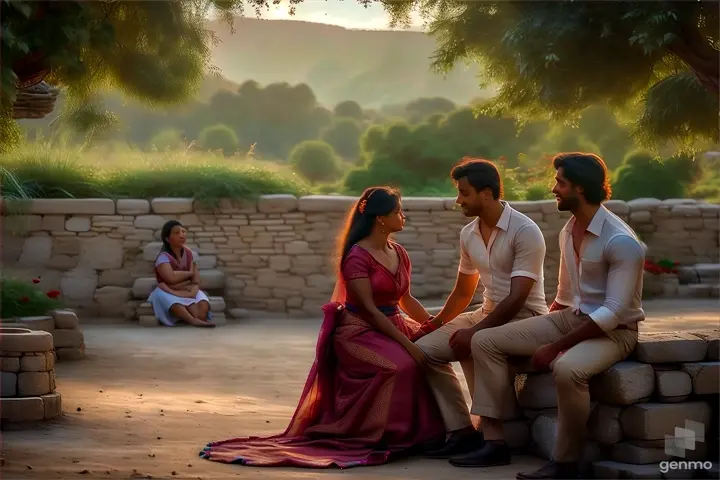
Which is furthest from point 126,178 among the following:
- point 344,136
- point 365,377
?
point 344,136

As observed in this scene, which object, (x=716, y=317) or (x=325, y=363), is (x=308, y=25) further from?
(x=325, y=363)

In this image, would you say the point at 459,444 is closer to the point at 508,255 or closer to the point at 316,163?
the point at 508,255

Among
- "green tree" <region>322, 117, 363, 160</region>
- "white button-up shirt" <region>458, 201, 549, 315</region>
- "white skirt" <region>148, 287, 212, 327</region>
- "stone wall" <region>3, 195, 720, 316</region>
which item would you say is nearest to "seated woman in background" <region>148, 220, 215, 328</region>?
"white skirt" <region>148, 287, 212, 327</region>

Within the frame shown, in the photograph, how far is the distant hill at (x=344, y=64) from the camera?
6769 cm

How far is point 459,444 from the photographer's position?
566 cm

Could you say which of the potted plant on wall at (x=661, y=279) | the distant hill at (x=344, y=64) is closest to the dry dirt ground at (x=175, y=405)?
the potted plant on wall at (x=661, y=279)

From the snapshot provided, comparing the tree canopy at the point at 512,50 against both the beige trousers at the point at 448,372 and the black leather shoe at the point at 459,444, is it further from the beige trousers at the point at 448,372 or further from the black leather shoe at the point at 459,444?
the black leather shoe at the point at 459,444

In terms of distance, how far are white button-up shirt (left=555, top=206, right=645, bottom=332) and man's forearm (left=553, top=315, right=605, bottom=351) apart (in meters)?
0.04

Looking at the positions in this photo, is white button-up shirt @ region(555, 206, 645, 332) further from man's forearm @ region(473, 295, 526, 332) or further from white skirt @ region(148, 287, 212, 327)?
white skirt @ region(148, 287, 212, 327)

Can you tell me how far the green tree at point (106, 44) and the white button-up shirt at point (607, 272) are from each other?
8.49 feet

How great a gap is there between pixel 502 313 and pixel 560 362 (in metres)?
0.64

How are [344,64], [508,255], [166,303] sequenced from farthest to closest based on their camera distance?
[344,64] < [166,303] < [508,255]

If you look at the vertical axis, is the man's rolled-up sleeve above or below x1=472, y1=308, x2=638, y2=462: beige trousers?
above

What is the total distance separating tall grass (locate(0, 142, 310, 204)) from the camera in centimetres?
1466
